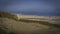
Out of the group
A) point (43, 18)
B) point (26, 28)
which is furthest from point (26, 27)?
point (43, 18)

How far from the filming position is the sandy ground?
1.19 metres

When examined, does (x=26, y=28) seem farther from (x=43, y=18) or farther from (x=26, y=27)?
(x=43, y=18)

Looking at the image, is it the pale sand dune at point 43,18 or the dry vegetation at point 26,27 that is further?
the pale sand dune at point 43,18

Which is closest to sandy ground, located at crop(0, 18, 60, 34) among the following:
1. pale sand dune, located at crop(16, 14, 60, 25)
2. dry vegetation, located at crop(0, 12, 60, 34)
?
dry vegetation, located at crop(0, 12, 60, 34)

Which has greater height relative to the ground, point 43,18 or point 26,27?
point 43,18

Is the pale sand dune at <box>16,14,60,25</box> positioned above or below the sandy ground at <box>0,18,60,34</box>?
above

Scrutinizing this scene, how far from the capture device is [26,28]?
4.13 ft

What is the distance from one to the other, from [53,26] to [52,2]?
1.41 ft

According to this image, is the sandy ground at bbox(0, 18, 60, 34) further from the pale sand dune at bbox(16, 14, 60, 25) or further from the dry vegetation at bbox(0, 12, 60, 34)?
the pale sand dune at bbox(16, 14, 60, 25)

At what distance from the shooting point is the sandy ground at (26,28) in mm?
1191

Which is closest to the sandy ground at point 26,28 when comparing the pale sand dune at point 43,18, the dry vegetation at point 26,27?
the dry vegetation at point 26,27

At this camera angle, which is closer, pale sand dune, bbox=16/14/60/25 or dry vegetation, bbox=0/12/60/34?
dry vegetation, bbox=0/12/60/34

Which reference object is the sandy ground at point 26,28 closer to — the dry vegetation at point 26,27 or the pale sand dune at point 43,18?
the dry vegetation at point 26,27

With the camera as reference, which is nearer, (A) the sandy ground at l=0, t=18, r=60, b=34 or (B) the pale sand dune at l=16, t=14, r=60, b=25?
(A) the sandy ground at l=0, t=18, r=60, b=34
